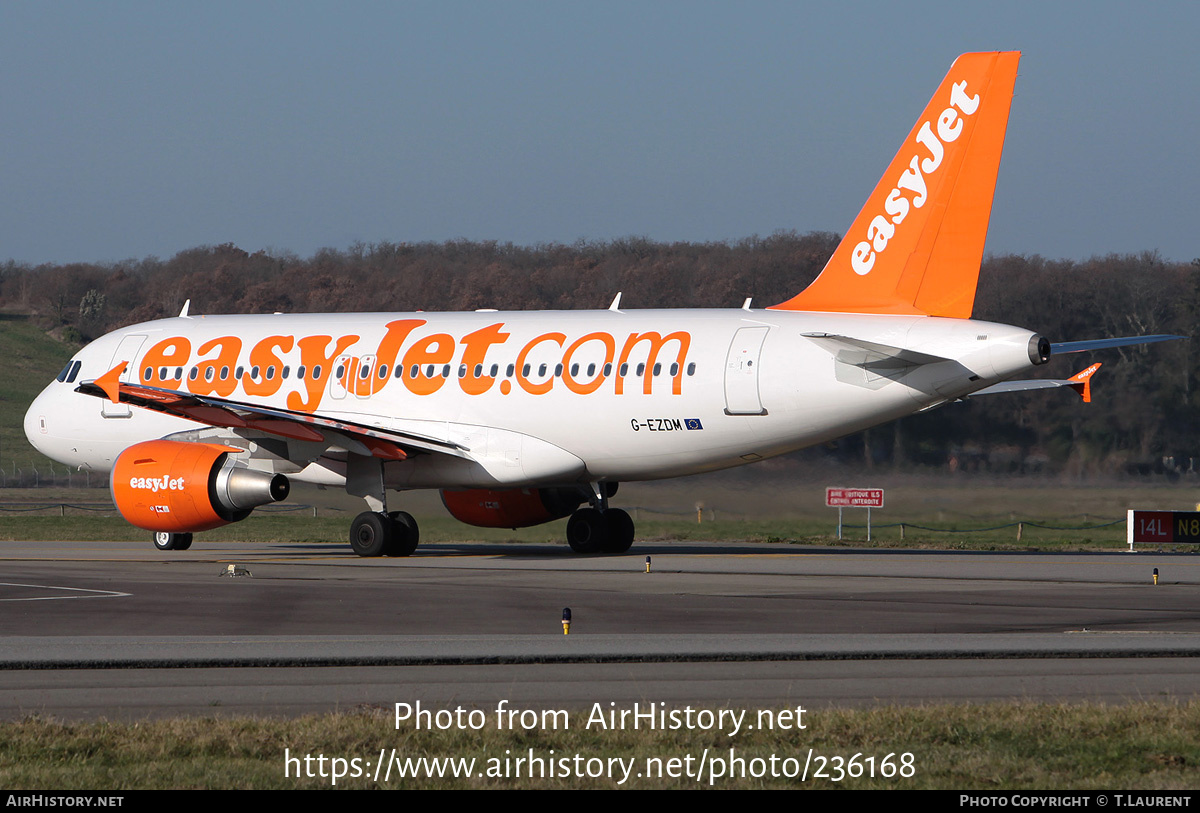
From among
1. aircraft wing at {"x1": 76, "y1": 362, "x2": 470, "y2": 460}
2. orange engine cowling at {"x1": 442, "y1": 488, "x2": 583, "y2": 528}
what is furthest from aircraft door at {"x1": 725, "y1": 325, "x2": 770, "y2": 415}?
orange engine cowling at {"x1": 442, "y1": 488, "x2": 583, "y2": 528}

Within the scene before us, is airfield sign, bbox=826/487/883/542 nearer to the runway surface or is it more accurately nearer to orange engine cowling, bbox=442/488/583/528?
orange engine cowling, bbox=442/488/583/528

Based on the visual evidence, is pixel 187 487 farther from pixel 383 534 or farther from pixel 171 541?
pixel 171 541

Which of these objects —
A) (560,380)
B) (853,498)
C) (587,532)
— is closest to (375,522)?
(560,380)

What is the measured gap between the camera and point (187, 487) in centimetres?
2666

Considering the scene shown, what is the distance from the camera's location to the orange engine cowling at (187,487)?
26.5 m

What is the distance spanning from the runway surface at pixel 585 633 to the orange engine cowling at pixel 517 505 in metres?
4.26

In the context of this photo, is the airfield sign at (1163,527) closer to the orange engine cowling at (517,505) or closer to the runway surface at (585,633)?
the runway surface at (585,633)

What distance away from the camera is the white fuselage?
24.8 metres

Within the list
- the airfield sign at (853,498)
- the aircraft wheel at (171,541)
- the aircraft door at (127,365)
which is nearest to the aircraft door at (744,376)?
the airfield sign at (853,498)

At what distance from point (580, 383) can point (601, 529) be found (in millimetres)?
3741

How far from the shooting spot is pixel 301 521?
42438mm
